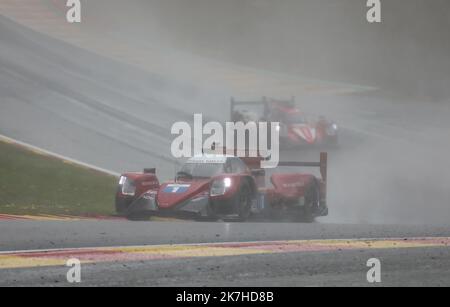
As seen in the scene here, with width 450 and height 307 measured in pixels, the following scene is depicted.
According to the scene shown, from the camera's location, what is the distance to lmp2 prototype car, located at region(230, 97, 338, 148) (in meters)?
24.8

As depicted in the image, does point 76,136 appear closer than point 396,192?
No

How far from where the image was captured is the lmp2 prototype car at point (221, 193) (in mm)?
13742

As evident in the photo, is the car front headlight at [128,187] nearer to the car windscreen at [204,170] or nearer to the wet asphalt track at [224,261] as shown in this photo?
the car windscreen at [204,170]

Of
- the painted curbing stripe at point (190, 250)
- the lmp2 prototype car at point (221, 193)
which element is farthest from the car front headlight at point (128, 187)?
the painted curbing stripe at point (190, 250)

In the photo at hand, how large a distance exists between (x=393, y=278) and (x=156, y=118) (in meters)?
20.9

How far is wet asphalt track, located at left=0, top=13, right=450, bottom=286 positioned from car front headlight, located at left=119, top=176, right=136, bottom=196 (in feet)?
3.81

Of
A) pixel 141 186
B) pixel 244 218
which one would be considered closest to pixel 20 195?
pixel 141 186

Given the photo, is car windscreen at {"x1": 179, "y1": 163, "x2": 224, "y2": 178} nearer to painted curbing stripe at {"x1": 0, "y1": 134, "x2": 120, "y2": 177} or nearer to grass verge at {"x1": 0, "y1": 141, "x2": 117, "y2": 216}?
grass verge at {"x1": 0, "y1": 141, "x2": 117, "y2": 216}

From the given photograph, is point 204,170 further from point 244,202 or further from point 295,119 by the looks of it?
point 295,119

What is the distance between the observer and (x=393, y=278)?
8.25 meters

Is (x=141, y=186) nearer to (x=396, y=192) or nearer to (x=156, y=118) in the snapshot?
(x=396, y=192)

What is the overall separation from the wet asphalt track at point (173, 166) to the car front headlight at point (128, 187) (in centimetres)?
116
